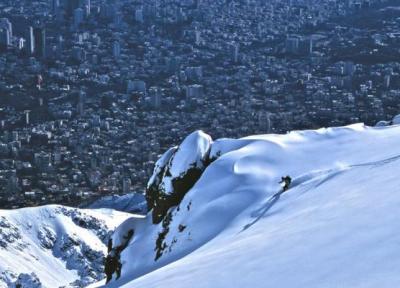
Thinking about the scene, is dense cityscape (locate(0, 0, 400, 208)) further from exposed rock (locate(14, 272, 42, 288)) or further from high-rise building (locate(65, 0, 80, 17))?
exposed rock (locate(14, 272, 42, 288))

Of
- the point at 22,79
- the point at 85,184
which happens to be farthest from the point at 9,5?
the point at 85,184

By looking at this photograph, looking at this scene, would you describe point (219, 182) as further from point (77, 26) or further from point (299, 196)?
point (77, 26)

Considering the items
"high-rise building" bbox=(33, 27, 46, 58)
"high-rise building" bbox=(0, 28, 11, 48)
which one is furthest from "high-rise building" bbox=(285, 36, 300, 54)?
"high-rise building" bbox=(0, 28, 11, 48)

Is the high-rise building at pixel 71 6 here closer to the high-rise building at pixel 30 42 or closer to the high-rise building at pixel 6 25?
the high-rise building at pixel 6 25

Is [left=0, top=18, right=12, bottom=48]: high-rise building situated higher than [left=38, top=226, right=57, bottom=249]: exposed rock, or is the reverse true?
[left=0, top=18, right=12, bottom=48]: high-rise building

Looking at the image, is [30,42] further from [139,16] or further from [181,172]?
[181,172]

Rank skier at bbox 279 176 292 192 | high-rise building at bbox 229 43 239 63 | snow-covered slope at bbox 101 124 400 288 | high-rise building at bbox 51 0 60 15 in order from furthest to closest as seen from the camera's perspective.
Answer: high-rise building at bbox 51 0 60 15
high-rise building at bbox 229 43 239 63
skier at bbox 279 176 292 192
snow-covered slope at bbox 101 124 400 288

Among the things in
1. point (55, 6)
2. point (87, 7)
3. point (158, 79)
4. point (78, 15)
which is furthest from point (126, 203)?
point (55, 6)
